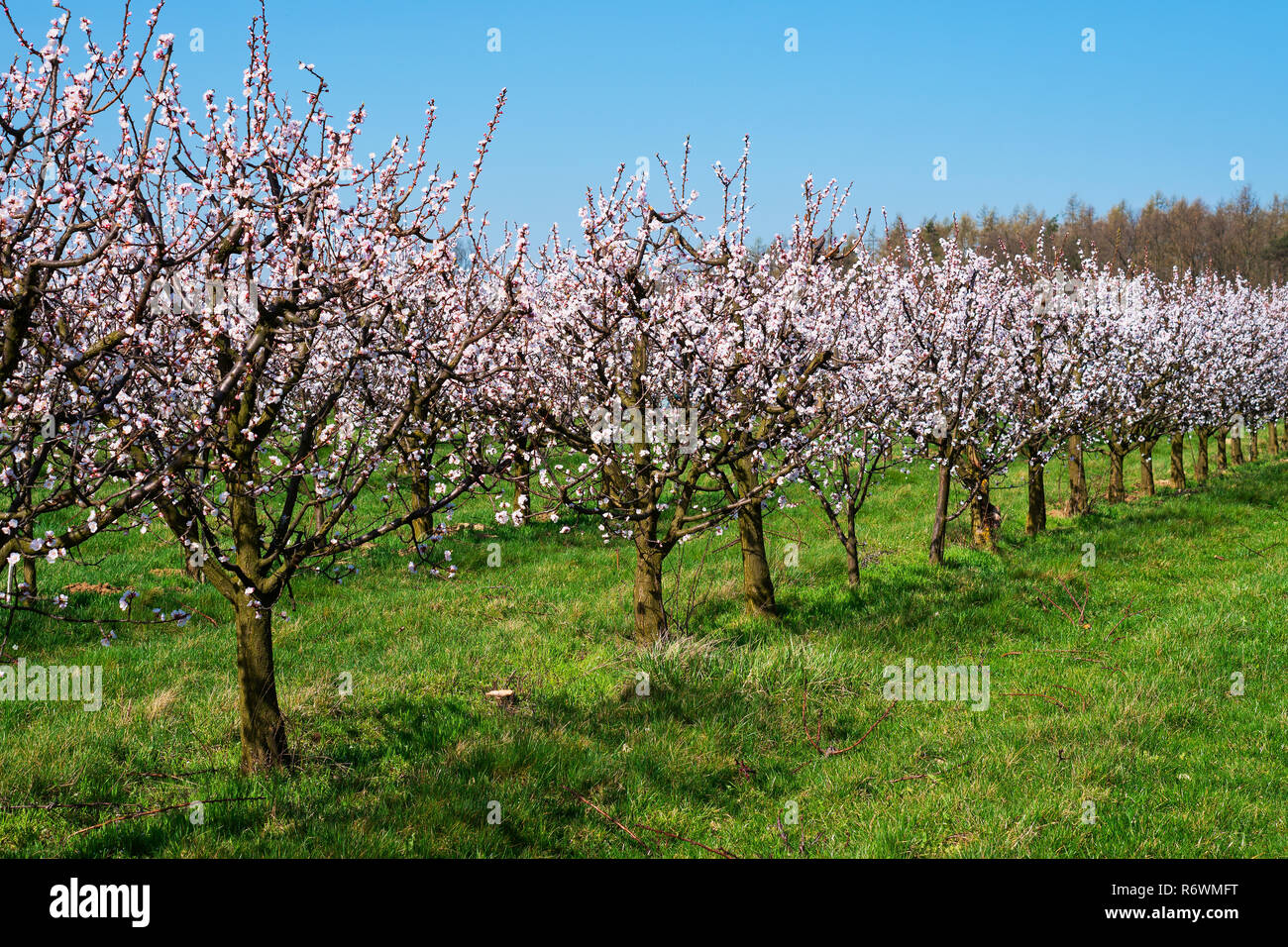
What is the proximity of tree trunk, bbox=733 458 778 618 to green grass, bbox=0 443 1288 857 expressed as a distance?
1.25ft

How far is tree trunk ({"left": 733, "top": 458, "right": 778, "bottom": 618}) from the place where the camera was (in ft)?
37.2

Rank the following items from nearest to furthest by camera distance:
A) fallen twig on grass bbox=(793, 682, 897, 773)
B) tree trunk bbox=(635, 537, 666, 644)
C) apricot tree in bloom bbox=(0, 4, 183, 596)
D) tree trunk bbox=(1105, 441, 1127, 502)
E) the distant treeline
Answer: apricot tree in bloom bbox=(0, 4, 183, 596)
fallen twig on grass bbox=(793, 682, 897, 773)
tree trunk bbox=(635, 537, 666, 644)
tree trunk bbox=(1105, 441, 1127, 502)
the distant treeline

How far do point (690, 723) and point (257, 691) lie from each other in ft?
12.8

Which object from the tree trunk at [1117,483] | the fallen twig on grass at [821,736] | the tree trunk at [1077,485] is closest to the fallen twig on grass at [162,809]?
the fallen twig on grass at [821,736]

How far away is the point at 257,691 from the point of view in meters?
6.60

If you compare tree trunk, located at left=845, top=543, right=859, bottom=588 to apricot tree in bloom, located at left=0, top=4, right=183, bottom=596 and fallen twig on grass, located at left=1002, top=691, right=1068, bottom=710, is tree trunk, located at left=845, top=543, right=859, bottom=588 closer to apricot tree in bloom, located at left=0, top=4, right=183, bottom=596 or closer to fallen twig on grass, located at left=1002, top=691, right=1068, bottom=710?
fallen twig on grass, located at left=1002, top=691, right=1068, bottom=710

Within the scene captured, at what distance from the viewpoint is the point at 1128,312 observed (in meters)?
19.8

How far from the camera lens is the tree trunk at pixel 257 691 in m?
6.55

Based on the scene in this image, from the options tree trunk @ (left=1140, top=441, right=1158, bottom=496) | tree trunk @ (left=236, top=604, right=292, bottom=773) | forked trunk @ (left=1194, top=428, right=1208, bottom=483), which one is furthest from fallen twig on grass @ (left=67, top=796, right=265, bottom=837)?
forked trunk @ (left=1194, top=428, right=1208, bottom=483)

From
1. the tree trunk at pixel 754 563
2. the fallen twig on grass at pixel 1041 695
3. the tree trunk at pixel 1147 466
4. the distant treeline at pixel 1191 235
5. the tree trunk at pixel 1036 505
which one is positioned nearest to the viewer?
the fallen twig on grass at pixel 1041 695

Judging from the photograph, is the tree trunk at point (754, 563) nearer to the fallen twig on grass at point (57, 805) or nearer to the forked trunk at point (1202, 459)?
the fallen twig on grass at point (57, 805)

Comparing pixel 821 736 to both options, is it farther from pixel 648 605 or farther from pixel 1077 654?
pixel 1077 654

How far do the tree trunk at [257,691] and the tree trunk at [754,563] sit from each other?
21.1ft
